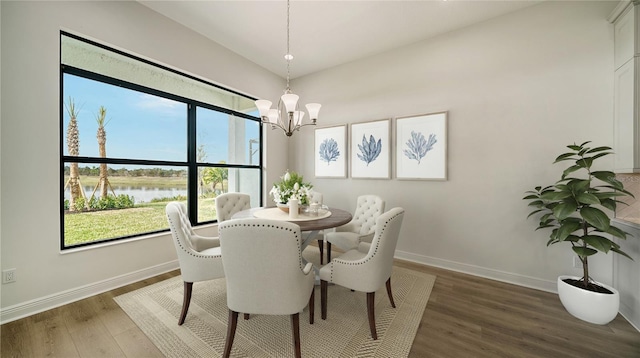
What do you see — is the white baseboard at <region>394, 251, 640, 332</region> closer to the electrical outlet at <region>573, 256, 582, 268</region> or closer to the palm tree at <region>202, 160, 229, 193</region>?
the electrical outlet at <region>573, 256, 582, 268</region>

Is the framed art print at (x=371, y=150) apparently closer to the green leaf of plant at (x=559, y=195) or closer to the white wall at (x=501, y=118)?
the white wall at (x=501, y=118)

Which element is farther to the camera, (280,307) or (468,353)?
(468,353)

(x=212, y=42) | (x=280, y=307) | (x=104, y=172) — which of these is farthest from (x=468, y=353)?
(x=212, y=42)

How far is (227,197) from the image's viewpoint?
302 cm

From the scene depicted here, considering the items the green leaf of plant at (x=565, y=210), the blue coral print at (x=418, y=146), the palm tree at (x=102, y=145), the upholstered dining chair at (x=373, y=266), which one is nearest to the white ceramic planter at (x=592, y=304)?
the green leaf of plant at (x=565, y=210)

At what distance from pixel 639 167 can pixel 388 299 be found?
2.46 meters

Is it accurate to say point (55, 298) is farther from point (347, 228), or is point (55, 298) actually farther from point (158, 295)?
point (347, 228)

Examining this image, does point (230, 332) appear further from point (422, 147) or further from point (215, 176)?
point (422, 147)

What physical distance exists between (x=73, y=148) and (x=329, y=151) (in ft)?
10.9

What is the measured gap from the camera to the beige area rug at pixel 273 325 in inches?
65.6

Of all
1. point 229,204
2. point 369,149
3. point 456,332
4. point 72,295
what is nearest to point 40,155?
point 72,295

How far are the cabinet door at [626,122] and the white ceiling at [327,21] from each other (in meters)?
1.23

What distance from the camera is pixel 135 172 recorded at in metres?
2.89

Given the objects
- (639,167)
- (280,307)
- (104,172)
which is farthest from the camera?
(104,172)
